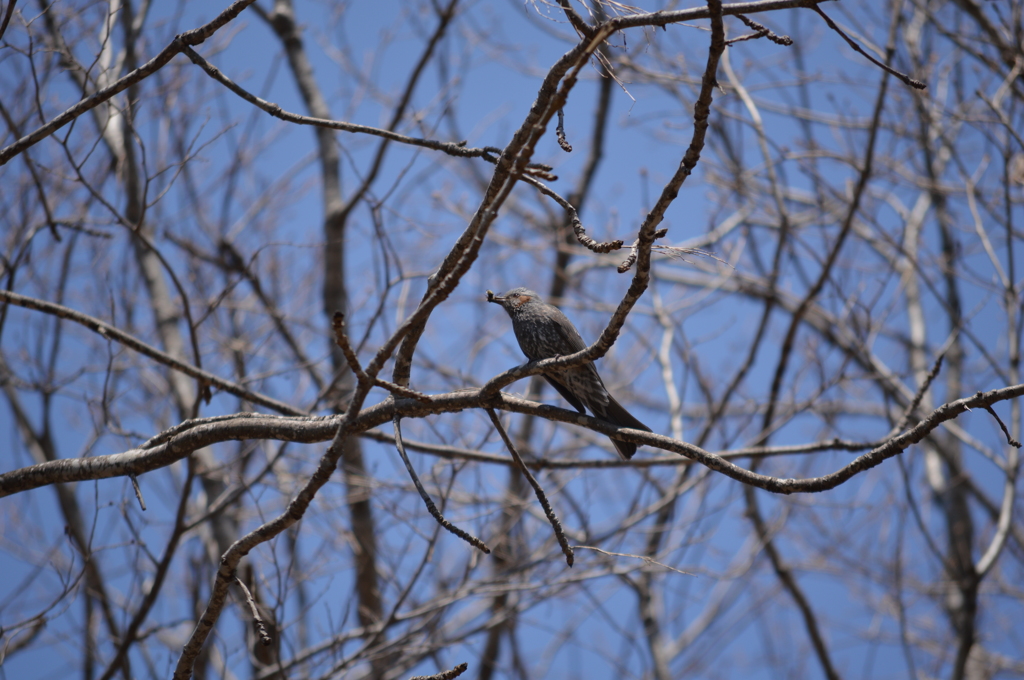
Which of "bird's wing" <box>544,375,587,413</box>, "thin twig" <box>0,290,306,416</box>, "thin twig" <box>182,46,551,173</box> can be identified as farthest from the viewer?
"bird's wing" <box>544,375,587,413</box>

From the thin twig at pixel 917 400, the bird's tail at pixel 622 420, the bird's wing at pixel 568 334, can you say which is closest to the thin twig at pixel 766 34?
the thin twig at pixel 917 400

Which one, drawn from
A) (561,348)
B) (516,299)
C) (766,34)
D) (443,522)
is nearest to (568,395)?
(561,348)

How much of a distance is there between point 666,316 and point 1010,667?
5231 millimetres

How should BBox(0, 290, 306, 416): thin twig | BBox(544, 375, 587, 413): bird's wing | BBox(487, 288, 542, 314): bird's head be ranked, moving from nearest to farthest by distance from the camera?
BBox(0, 290, 306, 416): thin twig
BBox(544, 375, 587, 413): bird's wing
BBox(487, 288, 542, 314): bird's head

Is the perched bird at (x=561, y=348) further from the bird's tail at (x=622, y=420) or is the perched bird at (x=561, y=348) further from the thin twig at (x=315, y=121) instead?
the thin twig at (x=315, y=121)

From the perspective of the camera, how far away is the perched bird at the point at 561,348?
12.1 feet

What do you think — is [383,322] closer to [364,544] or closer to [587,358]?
[364,544]

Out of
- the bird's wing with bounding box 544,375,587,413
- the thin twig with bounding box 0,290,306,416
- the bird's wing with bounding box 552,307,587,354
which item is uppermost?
the thin twig with bounding box 0,290,306,416

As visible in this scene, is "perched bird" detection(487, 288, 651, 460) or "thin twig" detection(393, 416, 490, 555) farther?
"perched bird" detection(487, 288, 651, 460)

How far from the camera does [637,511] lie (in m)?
5.62

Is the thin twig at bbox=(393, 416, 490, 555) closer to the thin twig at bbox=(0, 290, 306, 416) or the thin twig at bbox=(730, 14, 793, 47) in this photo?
the thin twig at bbox=(0, 290, 306, 416)

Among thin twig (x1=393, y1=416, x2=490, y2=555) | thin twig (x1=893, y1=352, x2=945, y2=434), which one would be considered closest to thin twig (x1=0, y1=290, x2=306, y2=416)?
thin twig (x1=393, y1=416, x2=490, y2=555)

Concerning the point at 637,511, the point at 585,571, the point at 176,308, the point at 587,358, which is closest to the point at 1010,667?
the point at 637,511

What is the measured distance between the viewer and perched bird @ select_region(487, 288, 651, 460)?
3699 mm
